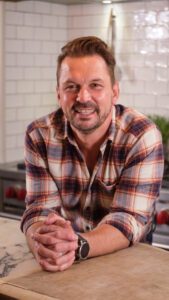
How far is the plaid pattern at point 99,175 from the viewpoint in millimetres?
1669

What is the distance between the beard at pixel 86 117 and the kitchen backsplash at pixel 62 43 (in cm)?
140

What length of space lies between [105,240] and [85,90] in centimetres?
43

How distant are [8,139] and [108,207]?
1.55m

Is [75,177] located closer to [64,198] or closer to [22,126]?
[64,198]

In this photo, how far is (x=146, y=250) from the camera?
1.51 meters

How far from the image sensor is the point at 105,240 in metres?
1.53

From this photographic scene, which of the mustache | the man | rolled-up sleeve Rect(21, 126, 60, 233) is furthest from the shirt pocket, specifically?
the mustache

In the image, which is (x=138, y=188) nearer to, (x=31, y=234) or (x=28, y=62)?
(x=31, y=234)

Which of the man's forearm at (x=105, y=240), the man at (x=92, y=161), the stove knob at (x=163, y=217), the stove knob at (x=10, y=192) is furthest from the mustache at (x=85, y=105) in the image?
the stove knob at (x=10, y=192)

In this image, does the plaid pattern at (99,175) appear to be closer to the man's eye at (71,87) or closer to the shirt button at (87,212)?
the shirt button at (87,212)

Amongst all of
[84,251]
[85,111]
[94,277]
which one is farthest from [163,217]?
[94,277]

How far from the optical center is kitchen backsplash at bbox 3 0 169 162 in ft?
10.0

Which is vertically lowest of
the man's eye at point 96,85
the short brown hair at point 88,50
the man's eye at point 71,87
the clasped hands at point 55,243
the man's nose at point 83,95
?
the clasped hands at point 55,243

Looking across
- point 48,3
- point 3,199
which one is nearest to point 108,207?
point 3,199
